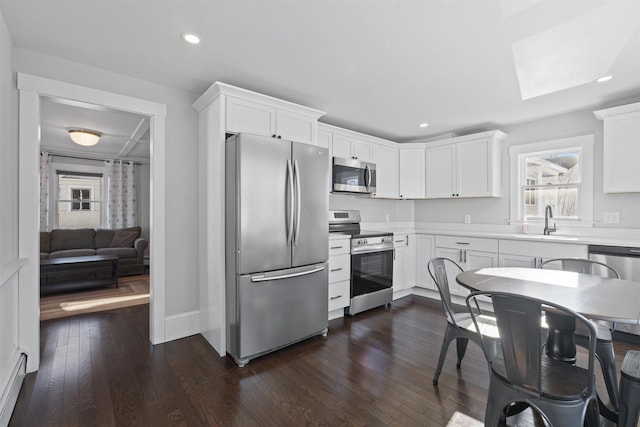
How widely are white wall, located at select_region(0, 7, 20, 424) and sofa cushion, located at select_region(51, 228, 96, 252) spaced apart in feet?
13.3

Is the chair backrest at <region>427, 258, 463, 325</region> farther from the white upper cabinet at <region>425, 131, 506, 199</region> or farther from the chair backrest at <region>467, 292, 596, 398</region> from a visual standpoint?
the white upper cabinet at <region>425, 131, 506, 199</region>

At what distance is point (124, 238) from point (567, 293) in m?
6.87

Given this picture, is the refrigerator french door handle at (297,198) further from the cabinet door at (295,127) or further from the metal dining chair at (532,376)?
the metal dining chair at (532,376)

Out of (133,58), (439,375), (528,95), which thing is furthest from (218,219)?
(528,95)

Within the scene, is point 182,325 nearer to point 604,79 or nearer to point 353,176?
point 353,176

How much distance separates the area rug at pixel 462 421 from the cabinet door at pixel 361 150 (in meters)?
3.08

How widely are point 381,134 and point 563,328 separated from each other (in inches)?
142

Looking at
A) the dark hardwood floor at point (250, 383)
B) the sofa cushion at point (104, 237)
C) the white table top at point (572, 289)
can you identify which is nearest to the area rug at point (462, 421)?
the dark hardwood floor at point (250, 383)

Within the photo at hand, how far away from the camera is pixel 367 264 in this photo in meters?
3.73

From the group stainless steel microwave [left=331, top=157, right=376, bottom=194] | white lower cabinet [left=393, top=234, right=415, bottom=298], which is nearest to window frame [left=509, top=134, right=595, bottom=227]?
white lower cabinet [left=393, top=234, right=415, bottom=298]

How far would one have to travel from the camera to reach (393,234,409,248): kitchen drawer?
4.21 m

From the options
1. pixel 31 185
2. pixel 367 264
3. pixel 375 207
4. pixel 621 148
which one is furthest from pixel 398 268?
pixel 31 185

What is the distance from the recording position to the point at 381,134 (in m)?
4.83

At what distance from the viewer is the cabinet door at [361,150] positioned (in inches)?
163
